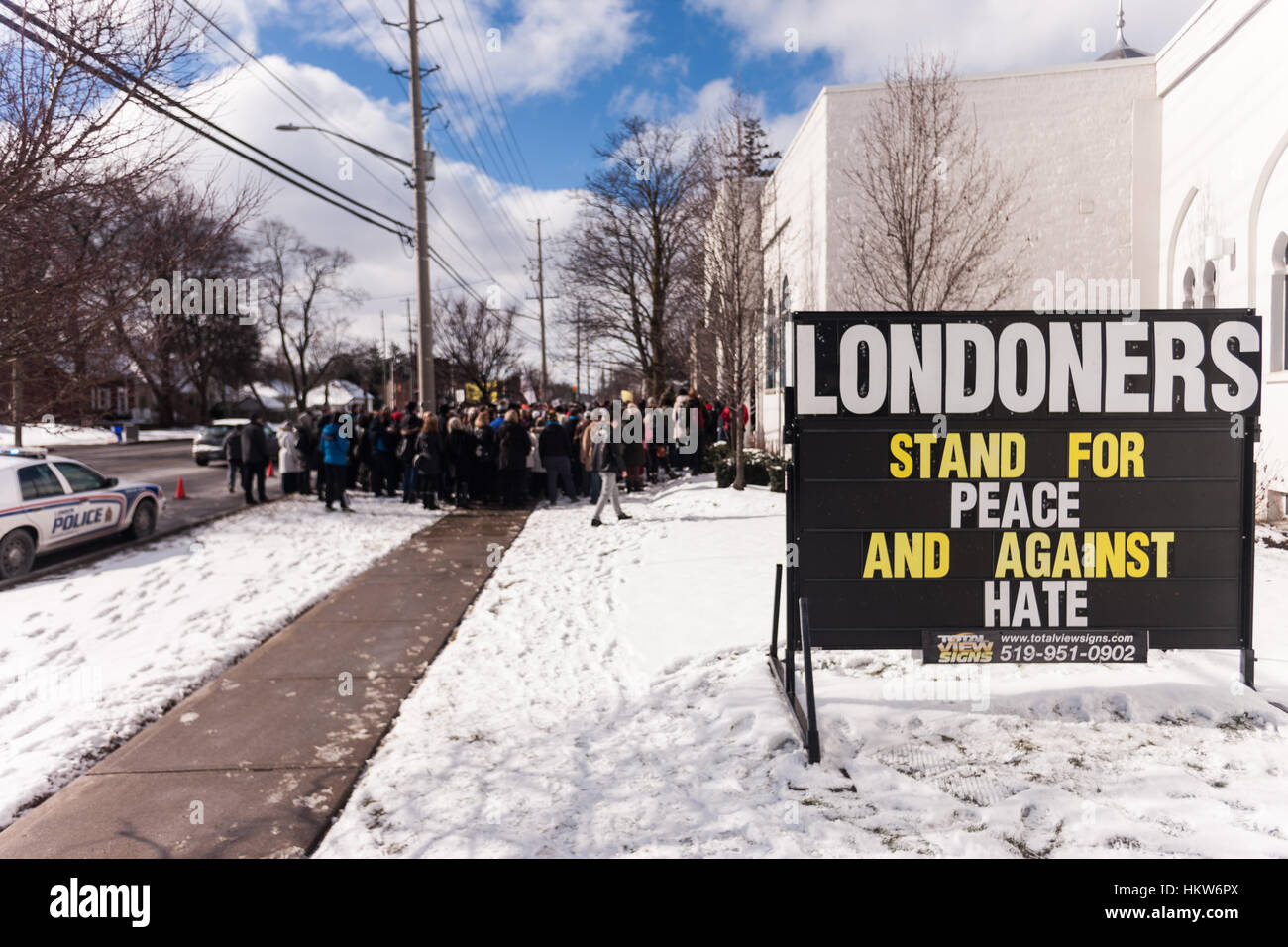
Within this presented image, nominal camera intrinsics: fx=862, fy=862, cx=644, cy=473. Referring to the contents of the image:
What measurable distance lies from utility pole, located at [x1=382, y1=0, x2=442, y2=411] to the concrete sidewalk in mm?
10258

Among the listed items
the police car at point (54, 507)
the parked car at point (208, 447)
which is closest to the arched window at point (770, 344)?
the police car at point (54, 507)

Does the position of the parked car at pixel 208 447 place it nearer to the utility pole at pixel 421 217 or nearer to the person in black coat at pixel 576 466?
the utility pole at pixel 421 217

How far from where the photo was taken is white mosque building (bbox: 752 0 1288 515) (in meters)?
14.7

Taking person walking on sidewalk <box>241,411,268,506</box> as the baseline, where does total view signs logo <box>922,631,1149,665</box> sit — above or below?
below

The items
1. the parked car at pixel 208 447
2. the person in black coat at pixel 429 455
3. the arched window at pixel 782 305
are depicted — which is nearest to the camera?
the person in black coat at pixel 429 455

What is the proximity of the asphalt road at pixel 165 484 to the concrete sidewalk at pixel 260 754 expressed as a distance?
5360 millimetres

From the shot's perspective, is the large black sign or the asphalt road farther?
the asphalt road

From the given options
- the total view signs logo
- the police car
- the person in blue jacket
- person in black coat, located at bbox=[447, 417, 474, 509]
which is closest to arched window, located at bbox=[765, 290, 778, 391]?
person in black coat, located at bbox=[447, 417, 474, 509]

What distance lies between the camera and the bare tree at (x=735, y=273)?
15.5 m

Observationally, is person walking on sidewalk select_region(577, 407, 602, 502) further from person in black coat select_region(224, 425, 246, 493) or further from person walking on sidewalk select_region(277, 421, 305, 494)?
person in black coat select_region(224, 425, 246, 493)

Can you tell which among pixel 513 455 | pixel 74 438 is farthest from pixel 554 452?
pixel 74 438
